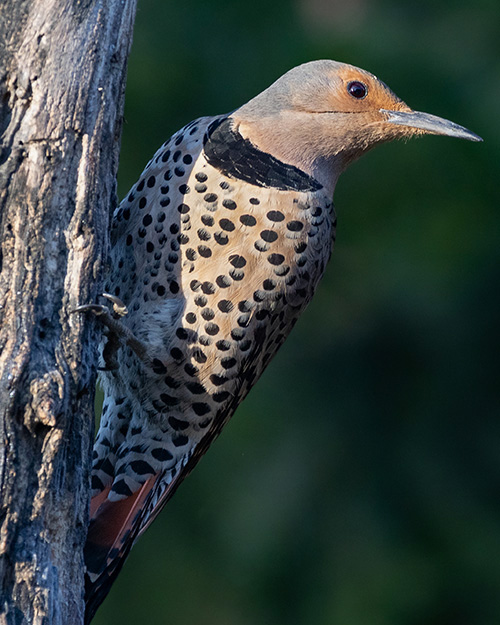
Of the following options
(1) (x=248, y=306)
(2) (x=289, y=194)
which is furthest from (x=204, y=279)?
(2) (x=289, y=194)

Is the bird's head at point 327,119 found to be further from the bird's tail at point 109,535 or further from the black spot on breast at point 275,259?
the bird's tail at point 109,535

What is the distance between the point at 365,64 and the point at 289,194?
2749mm

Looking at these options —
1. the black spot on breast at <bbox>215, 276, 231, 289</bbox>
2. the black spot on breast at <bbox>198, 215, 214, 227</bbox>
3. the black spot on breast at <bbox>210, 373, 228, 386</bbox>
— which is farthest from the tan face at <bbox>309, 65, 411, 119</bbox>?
the black spot on breast at <bbox>210, 373, 228, 386</bbox>

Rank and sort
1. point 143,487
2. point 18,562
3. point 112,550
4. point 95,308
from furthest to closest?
point 143,487, point 112,550, point 95,308, point 18,562

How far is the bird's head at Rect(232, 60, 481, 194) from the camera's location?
3.07 metres

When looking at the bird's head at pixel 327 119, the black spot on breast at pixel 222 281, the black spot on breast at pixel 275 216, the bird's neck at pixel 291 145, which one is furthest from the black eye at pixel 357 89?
the black spot on breast at pixel 222 281

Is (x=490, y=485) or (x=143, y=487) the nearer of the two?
(x=143, y=487)

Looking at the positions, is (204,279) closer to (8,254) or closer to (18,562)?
(8,254)

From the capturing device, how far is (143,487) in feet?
9.89

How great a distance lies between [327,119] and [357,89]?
0.15m

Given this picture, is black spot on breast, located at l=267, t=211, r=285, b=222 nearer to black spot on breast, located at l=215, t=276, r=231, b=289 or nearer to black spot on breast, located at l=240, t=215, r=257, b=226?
black spot on breast, located at l=240, t=215, r=257, b=226

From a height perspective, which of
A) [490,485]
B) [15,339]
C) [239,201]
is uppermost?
[239,201]

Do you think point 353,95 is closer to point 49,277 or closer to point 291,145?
point 291,145

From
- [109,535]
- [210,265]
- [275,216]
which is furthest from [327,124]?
[109,535]
